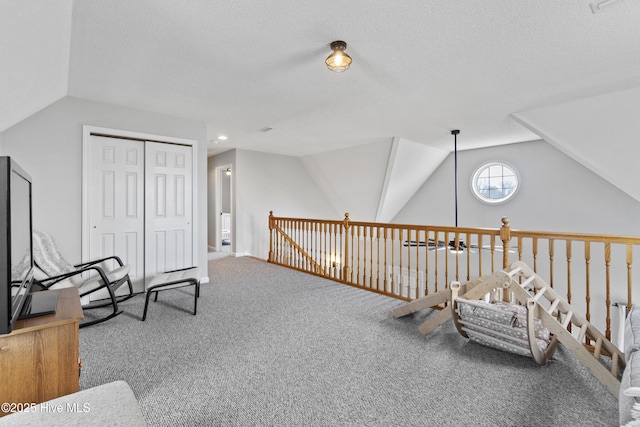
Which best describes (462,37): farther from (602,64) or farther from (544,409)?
(544,409)

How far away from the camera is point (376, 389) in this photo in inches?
68.9

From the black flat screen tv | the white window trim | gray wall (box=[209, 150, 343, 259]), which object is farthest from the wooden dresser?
the white window trim

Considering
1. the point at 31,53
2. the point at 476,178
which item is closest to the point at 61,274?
the point at 31,53

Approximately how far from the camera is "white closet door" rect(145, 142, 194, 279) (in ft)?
12.3

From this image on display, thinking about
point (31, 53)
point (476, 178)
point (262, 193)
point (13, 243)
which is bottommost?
point (13, 243)

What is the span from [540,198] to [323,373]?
540cm

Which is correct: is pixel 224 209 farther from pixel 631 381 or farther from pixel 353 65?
pixel 631 381

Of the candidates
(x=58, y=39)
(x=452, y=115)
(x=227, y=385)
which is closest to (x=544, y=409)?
(x=227, y=385)

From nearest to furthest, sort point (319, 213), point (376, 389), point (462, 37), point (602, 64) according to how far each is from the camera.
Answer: point (376, 389)
point (462, 37)
point (602, 64)
point (319, 213)

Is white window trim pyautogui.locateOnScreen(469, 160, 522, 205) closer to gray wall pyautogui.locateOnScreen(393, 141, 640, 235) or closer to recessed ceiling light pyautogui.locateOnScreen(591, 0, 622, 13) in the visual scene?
gray wall pyautogui.locateOnScreen(393, 141, 640, 235)

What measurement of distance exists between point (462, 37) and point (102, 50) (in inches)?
110

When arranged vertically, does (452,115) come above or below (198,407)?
above

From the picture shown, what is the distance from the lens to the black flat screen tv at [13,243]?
1.16 m

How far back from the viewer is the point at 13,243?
1.29 metres
